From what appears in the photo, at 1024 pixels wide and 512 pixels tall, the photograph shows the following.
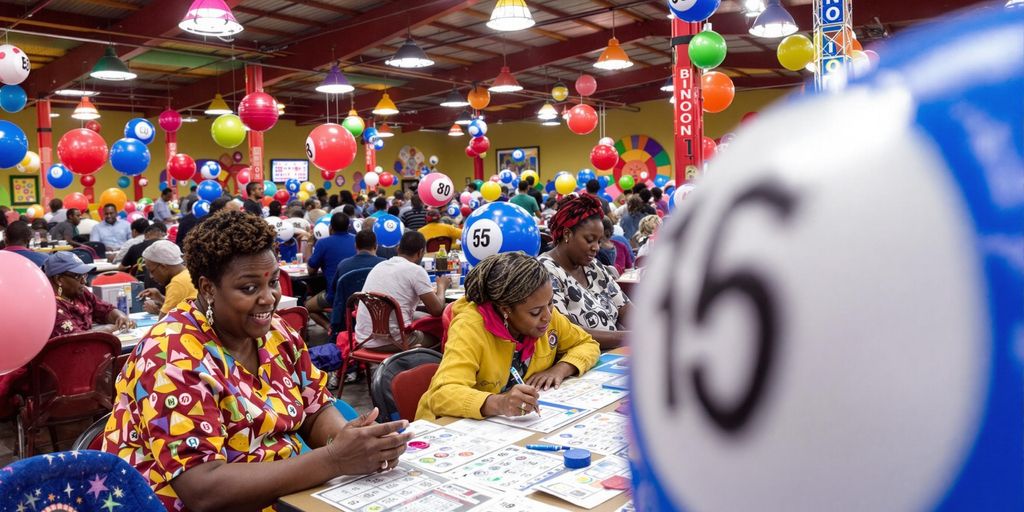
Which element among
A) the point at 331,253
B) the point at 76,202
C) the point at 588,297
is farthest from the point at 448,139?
the point at 588,297

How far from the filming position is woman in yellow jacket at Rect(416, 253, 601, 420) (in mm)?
2316

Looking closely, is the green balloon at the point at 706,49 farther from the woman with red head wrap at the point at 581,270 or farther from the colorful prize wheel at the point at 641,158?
the colorful prize wheel at the point at 641,158

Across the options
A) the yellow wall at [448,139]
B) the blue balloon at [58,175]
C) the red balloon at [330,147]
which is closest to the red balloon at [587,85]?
the red balloon at [330,147]

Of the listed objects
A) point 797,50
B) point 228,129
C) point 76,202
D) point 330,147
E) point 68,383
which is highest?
point 797,50

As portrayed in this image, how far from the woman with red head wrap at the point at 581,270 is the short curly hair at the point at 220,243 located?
167 centimetres

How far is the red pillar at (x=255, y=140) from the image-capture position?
1254 cm

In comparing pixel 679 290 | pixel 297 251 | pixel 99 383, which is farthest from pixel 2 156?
pixel 679 290

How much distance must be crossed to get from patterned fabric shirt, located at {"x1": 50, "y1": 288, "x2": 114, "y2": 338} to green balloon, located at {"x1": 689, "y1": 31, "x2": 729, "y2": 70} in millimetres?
4856

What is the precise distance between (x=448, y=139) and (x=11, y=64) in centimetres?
2094

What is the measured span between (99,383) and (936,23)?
4.03 metres

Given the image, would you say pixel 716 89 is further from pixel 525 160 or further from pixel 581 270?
pixel 525 160

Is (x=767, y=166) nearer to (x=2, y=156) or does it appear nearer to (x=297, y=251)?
(x=2, y=156)

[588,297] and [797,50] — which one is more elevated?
[797,50]

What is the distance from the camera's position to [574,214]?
3.56 m
